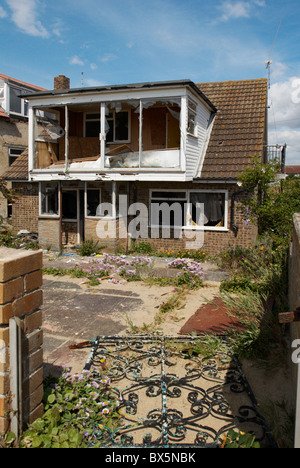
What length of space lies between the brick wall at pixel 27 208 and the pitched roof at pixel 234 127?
7.30 metres

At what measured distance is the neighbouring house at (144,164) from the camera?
13.0 metres

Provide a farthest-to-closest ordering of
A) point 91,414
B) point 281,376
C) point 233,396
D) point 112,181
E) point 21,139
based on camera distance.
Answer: point 21,139 → point 112,181 → point 281,376 → point 233,396 → point 91,414

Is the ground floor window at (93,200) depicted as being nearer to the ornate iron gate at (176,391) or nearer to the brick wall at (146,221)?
the brick wall at (146,221)

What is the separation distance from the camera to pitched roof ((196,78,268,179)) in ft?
44.0

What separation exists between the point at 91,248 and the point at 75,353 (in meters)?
8.18

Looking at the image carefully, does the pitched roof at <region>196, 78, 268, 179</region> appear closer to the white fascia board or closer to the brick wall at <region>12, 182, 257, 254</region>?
the brick wall at <region>12, 182, 257, 254</region>

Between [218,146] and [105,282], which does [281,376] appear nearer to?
[105,282]

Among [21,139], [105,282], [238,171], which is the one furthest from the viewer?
[21,139]

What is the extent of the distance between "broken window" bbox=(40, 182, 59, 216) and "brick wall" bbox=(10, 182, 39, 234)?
1.17 meters

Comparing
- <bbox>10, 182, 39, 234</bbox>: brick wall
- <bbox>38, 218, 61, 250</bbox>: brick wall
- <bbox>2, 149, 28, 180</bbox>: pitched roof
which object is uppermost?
<bbox>2, 149, 28, 180</bbox>: pitched roof

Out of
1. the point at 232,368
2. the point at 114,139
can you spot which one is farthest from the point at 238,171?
the point at 232,368

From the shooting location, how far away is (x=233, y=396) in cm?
436

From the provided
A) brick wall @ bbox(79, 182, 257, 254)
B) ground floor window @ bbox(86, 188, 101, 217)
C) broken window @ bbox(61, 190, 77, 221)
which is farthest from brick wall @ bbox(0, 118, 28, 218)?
brick wall @ bbox(79, 182, 257, 254)

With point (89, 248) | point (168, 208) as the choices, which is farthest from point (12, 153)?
point (168, 208)
